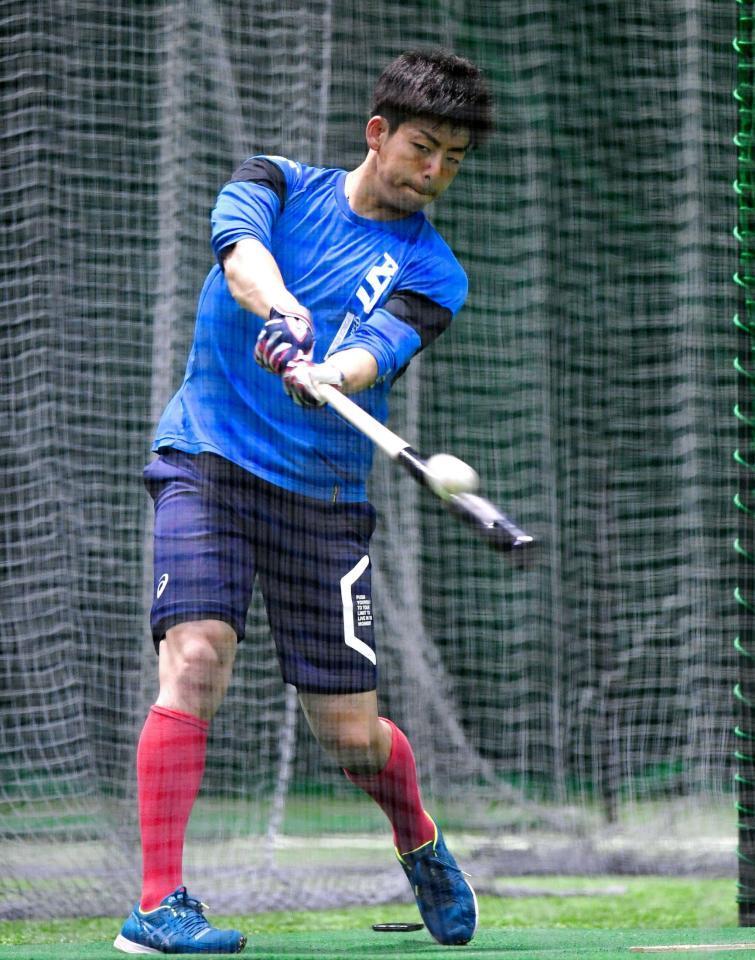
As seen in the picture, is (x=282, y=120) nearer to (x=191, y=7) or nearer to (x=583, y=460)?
(x=191, y=7)

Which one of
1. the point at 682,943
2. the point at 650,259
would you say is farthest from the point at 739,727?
the point at 650,259

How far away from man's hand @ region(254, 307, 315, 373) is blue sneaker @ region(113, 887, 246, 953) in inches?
36.4

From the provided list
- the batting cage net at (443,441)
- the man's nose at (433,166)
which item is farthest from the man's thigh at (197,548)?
the batting cage net at (443,441)

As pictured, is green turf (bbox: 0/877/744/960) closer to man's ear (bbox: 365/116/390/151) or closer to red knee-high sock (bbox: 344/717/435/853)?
red knee-high sock (bbox: 344/717/435/853)

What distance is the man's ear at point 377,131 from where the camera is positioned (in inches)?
118

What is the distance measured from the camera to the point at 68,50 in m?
4.71

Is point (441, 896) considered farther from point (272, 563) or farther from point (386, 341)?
point (386, 341)

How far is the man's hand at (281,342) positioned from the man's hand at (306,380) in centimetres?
1

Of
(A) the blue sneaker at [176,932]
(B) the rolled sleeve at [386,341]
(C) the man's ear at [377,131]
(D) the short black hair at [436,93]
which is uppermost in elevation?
(D) the short black hair at [436,93]

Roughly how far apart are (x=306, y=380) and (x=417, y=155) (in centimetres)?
54

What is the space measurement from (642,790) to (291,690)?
3.69 ft

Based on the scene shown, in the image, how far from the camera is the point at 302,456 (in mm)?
2963

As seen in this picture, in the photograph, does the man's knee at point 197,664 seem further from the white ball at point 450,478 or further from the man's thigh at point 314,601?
Answer: the white ball at point 450,478

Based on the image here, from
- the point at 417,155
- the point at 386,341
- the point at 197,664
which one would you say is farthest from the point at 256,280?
the point at 197,664
